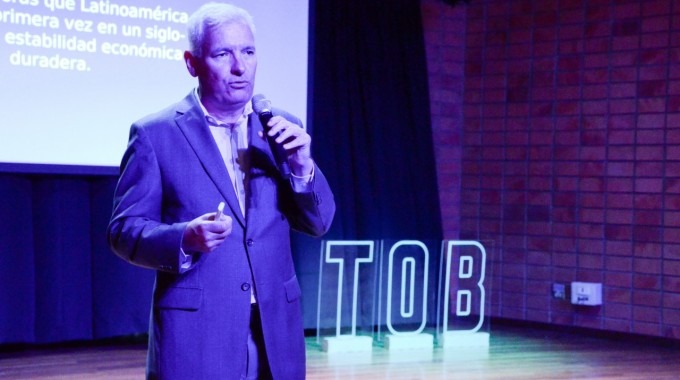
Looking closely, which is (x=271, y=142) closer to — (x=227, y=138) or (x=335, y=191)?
(x=227, y=138)

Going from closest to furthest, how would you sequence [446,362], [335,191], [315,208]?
[315,208]
[446,362]
[335,191]

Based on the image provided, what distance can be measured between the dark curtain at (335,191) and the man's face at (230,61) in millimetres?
3304

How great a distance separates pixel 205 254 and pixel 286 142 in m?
0.23

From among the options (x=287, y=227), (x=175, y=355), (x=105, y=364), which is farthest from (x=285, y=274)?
(x=105, y=364)

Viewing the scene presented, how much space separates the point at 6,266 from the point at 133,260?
3335mm

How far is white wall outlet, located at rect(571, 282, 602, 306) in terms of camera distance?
227 inches

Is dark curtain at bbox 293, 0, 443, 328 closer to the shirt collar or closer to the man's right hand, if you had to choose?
the shirt collar

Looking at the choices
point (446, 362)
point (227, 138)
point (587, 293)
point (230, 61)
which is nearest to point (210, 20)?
point (230, 61)

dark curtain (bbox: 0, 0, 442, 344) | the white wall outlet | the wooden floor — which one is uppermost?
dark curtain (bbox: 0, 0, 442, 344)

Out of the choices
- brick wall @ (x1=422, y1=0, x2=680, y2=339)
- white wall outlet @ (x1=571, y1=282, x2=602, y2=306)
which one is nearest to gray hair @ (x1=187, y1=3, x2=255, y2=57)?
brick wall @ (x1=422, y1=0, x2=680, y2=339)

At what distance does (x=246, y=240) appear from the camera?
1.65 m

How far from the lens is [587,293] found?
5.78m

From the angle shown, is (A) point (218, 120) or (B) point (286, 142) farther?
(A) point (218, 120)

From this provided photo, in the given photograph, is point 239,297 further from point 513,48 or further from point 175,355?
point 513,48
